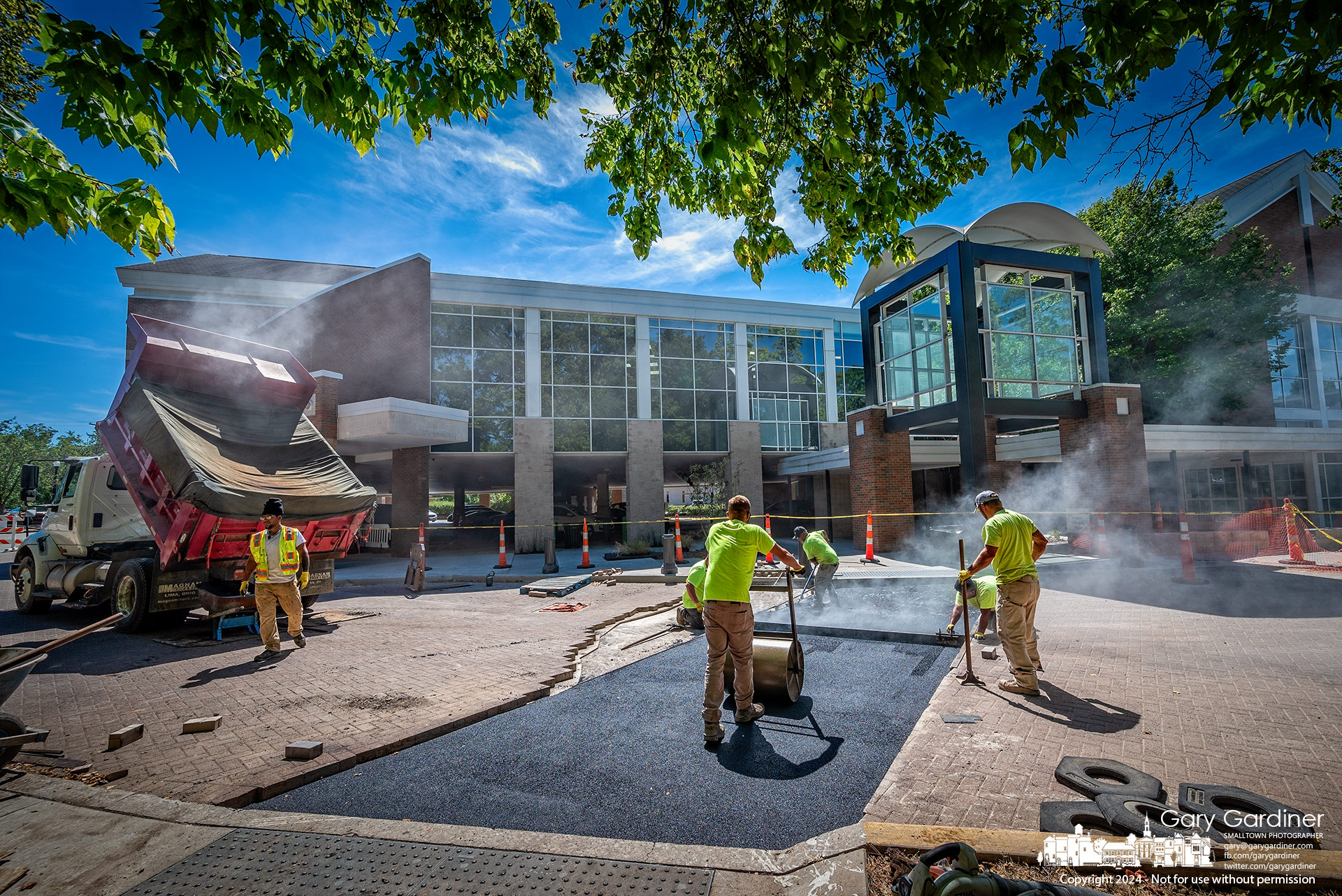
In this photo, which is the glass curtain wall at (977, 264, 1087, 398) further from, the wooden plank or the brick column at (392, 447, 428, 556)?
the brick column at (392, 447, 428, 556)

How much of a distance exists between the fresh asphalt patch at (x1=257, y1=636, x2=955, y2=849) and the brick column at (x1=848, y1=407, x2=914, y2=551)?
33.0 feet

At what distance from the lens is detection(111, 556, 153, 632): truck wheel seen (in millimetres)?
7513

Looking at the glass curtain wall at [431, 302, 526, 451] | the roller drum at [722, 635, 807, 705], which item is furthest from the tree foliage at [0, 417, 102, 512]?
the roller drum at [722, 635, 807, 705]

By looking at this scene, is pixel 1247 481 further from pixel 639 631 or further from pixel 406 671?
pixel 406 671

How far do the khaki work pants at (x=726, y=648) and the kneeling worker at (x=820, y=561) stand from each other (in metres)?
4.25

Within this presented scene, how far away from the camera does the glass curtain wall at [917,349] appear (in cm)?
1394

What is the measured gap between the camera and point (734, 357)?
24.6 metres

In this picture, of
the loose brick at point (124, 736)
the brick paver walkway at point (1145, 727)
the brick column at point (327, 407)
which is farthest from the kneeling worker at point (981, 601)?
the brick column at point (327, 407)

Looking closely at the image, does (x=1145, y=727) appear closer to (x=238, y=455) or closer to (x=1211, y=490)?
(x=238, y=455)

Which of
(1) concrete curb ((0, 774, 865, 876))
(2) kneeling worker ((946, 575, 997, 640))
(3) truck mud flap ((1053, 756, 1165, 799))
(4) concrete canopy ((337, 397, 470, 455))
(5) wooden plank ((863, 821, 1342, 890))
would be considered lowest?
(1) concrete curb ((0, 774, 865, 876))

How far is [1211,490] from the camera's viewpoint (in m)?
22.7

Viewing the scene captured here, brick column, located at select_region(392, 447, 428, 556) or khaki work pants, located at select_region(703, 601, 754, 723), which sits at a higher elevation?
brick column, located at select_region(392, 447, 428, 556)

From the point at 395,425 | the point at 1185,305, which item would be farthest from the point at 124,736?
the point at 1185,305

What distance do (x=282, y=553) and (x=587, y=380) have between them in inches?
645
